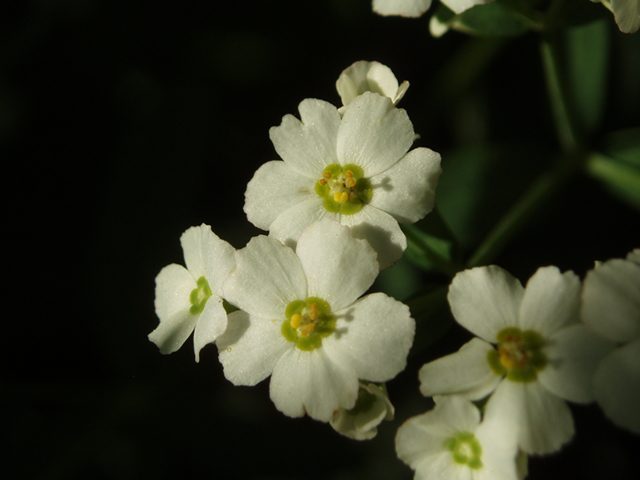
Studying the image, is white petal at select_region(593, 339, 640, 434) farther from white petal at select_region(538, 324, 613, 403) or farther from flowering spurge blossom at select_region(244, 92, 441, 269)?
flowering spurge blossom at select_region(244, 92, 441, 269)

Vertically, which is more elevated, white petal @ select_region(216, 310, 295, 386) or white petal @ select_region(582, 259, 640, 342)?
white petal @ select_region(582, 259, 640, 342)

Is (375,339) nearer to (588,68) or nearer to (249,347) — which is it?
(249,347)

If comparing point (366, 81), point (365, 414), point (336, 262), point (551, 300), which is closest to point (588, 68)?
point (366, 81)

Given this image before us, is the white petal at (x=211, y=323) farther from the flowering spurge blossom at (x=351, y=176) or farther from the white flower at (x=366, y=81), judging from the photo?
the white flower at (x=366, y=81)

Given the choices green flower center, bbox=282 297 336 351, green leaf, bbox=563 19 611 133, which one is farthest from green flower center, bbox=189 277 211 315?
green leaf, bbox=563 19 611 133

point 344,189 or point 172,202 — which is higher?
point 344,189

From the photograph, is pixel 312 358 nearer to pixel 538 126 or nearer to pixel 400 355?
pixel 400 355

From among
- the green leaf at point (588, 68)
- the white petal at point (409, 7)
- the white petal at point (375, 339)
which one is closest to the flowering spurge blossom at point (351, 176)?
the white petal at point (375, 339)
